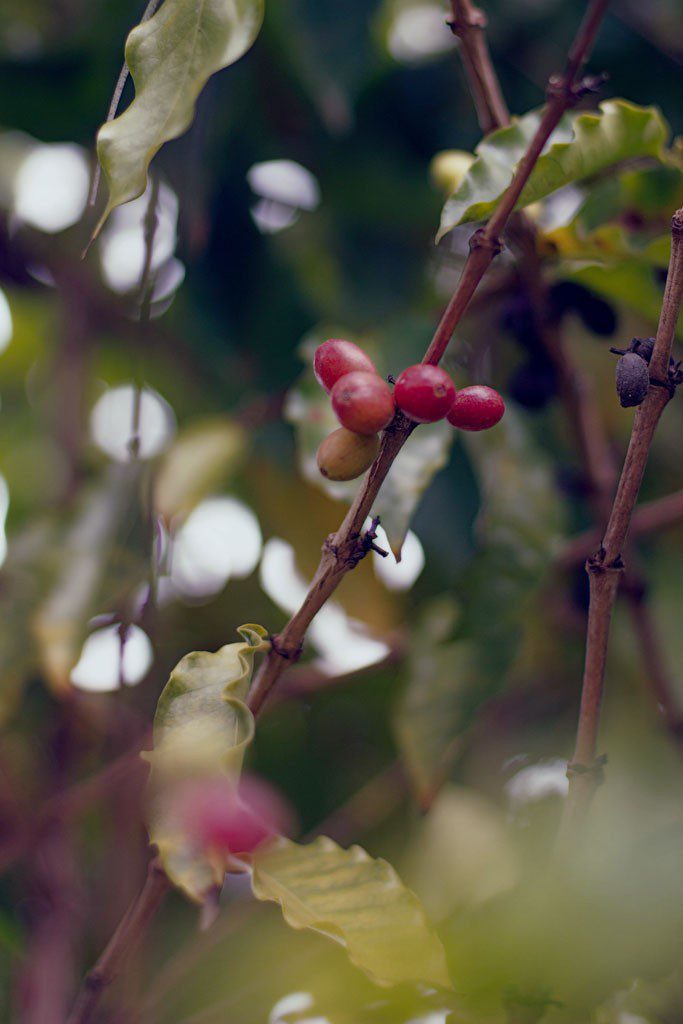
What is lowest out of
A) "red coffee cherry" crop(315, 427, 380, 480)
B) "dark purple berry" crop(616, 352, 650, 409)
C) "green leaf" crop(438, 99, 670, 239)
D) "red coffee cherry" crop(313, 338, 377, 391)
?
"red coffee cherry" crop(315, 427, 380, 480)

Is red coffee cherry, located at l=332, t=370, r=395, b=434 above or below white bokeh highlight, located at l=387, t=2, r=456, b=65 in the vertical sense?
above

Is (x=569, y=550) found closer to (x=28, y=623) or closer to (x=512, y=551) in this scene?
(x=512, y=551)

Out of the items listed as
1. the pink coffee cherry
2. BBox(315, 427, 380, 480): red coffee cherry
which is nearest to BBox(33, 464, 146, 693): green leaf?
the pink coffee cherry

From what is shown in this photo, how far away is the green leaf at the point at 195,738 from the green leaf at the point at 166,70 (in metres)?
0.29

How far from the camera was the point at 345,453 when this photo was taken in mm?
609

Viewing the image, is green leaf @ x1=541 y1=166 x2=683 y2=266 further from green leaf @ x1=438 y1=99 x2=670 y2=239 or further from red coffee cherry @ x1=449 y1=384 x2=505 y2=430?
red coffee cherry @ x1=449 y1=384 x2=505 y2=430

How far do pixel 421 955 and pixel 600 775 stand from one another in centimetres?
17

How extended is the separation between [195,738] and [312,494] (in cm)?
95

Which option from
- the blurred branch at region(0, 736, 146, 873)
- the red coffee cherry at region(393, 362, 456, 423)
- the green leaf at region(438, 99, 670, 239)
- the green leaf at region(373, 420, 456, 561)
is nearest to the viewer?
the red coffee cherry at region(393, 362, 456, 423)

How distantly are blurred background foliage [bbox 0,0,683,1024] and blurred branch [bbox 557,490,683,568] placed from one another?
0.06 meters

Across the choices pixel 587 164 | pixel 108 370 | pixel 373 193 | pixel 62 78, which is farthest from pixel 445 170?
pixel 108 370

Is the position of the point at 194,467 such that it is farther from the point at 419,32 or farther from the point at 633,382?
the point at 419,32

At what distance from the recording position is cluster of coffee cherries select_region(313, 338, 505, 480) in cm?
57

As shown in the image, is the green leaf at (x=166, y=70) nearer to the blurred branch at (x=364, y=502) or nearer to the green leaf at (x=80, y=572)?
the blurred branch at (x=364, y=502)
